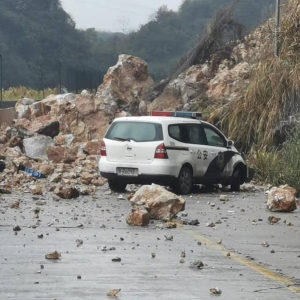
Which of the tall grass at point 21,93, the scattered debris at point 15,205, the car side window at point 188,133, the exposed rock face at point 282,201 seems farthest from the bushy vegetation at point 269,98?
the tall grass at point 21,93

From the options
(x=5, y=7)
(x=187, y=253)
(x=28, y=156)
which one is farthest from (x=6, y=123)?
(x=5, y=7)

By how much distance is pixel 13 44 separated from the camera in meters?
76.6

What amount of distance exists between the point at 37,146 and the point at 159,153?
14.2 metres

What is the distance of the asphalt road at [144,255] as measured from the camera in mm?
9125

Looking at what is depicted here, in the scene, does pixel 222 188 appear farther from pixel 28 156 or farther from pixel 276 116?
pixel 28 156

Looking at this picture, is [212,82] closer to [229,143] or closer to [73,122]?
[73,122]

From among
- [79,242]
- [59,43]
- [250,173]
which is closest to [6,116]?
[250,173]

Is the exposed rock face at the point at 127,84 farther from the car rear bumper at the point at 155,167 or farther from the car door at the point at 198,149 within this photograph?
the car rear bumper at the point at 155,167

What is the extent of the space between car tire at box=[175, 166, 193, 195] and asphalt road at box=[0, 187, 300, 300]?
116 inches

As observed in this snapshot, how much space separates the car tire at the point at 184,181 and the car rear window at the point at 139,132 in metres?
0.91

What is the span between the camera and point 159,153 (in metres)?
20.9

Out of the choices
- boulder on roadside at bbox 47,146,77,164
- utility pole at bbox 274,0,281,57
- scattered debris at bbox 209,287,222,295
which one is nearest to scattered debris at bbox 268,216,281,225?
scattered debris at bbox 209,287,222,295

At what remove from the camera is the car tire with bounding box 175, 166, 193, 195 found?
21203 millimetres

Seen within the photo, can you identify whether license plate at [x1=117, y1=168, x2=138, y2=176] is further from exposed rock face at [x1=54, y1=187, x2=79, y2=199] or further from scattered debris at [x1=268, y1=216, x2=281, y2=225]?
scattered debris at [x1=268, y1=216, x2=281, y2=225]
